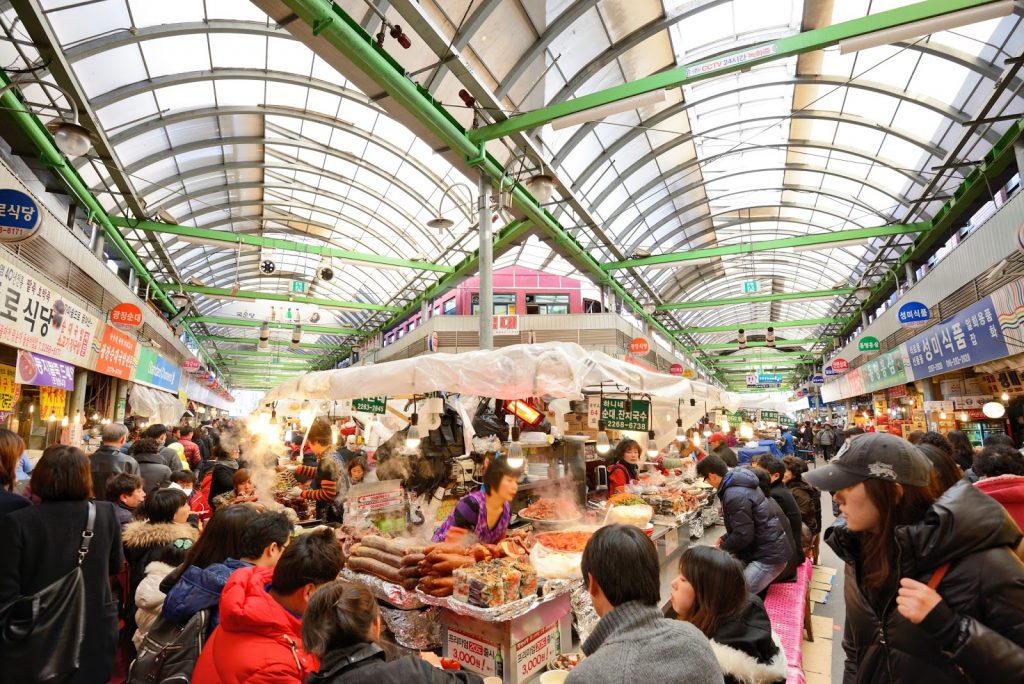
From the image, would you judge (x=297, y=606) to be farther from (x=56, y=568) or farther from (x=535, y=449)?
(x=535, y=449)

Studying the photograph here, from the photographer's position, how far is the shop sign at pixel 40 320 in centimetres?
707

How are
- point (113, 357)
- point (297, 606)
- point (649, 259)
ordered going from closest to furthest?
point (297, 606) < point (113, 357) < point (649, 259)

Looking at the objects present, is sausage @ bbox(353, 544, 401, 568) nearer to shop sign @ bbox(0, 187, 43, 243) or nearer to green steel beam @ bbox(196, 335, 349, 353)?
shop sign @ bbox(0, 187, 43, 243)

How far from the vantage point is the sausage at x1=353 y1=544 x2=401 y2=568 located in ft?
14.7

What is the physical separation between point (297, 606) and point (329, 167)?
1423cm

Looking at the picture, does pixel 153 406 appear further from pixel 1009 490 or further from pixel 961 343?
pixel 961 343

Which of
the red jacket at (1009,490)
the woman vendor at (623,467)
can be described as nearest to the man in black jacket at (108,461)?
the woman vendor at (623,467)

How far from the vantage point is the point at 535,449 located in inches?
354

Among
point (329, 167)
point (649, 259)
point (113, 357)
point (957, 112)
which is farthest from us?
point (649, 259)

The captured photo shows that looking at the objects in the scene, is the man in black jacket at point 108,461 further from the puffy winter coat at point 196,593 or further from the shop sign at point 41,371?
the puffy winter coat at point 196,593

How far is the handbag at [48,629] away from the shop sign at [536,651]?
9.46ft

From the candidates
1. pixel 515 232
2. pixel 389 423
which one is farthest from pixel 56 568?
pixel 515 232

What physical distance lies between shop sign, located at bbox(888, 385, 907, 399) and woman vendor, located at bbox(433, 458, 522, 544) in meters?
19.1

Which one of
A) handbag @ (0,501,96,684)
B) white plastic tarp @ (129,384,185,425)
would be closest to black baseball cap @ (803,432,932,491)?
handbag @ (0,501,96,684)
